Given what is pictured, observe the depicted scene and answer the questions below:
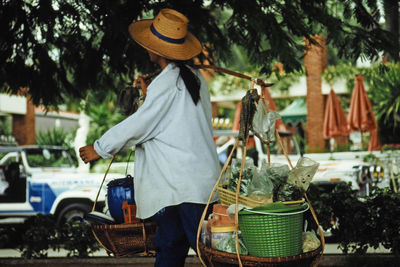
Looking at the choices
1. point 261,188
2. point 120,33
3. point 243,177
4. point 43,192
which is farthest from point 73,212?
point 261,188

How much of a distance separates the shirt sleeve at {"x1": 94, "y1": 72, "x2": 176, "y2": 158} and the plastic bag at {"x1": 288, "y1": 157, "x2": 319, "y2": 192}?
Answer: 0.81 m

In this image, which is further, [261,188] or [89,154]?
[89,154]

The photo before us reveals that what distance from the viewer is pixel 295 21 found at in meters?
3.90

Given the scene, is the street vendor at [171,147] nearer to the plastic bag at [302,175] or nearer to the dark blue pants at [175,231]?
the dark blue pants at [175,231]

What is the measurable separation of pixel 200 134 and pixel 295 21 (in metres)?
1.49

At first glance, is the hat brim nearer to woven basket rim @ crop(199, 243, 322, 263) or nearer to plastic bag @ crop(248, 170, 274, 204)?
plastic bag @ crop(248, 170, 274, 204)

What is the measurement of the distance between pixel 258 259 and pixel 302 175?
21.3 inches

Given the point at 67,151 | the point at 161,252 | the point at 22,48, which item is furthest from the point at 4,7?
the point at 67,151

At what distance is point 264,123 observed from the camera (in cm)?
265

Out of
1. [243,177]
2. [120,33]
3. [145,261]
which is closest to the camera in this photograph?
[243,177]

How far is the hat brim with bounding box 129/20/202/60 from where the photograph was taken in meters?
3.01

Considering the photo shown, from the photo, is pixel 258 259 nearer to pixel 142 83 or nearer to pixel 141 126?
pixel 141 126

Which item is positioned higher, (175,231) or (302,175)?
(302,175)

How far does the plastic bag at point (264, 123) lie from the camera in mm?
2633
